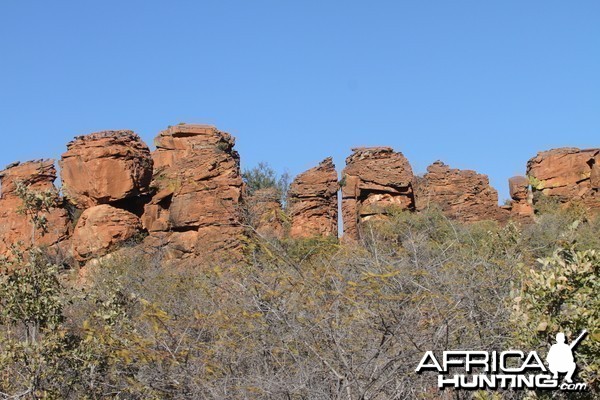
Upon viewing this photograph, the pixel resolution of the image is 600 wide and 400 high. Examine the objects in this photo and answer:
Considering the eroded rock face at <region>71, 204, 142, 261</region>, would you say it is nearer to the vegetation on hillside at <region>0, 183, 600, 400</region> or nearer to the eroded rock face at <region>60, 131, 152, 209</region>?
the eroded rock face at <region>60, 131, 152, 209</region>

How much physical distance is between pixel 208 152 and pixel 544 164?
571 inches

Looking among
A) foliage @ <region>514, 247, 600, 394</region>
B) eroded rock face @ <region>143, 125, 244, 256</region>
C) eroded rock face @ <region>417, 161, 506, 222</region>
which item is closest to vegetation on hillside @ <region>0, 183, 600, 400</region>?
foliage @ <region>514, 247, 600, 394</region>

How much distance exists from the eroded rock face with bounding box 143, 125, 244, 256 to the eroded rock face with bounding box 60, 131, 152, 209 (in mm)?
976

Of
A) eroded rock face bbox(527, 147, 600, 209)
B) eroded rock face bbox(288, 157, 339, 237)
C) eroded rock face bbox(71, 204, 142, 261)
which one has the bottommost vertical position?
eroded rock face bbox(71, 204, 142, 261)

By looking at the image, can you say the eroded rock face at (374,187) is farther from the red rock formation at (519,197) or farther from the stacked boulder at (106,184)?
the stacked boulder at (106,184)

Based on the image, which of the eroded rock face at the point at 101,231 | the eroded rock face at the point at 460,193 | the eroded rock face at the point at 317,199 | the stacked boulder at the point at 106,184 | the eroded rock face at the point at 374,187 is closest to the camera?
the eroded rock face at the point at 101,231

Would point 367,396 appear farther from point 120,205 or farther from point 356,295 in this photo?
point 120,205

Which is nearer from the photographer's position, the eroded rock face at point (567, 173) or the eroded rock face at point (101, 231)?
the eroded rock face at point (101, 231)

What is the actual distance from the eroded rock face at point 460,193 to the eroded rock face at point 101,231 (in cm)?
1067

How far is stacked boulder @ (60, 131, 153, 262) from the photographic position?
86.1ft

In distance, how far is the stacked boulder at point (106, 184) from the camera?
26234 mm

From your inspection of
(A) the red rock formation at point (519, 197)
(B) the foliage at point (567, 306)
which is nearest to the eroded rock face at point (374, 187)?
(A) the red rock formation at point (519, 197)

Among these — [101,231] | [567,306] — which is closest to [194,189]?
[101,231]

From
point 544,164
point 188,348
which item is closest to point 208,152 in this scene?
point 544,164
